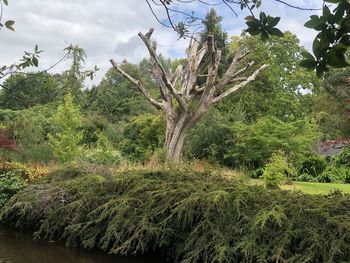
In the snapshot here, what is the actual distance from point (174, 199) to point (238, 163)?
1174cm

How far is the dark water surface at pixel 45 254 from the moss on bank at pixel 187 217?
0.63 ft

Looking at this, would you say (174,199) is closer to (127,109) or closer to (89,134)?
(89,134)

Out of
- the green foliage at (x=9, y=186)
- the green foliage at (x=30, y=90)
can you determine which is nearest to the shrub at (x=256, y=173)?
the green foliage at (x=9, y=186)

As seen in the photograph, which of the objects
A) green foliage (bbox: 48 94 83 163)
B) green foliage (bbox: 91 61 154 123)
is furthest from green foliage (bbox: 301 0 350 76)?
green foliage (bbox: 91 61 154 123)

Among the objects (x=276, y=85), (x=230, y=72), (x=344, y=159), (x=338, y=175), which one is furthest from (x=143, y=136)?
(x=276, y=85)

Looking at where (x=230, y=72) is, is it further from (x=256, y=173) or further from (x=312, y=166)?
(x=312, y=166)

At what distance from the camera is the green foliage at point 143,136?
21312mm

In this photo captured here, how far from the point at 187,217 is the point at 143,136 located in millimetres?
14340

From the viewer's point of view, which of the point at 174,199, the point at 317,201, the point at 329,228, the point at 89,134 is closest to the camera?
the point at 329,228

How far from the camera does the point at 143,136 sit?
21.8 m

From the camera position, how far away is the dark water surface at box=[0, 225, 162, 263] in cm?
807

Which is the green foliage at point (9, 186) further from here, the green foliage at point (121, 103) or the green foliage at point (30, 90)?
the green foliage at point (121, 103)

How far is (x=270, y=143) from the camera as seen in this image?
19.0 m

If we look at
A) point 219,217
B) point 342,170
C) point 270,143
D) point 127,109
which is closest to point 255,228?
point 219,217
